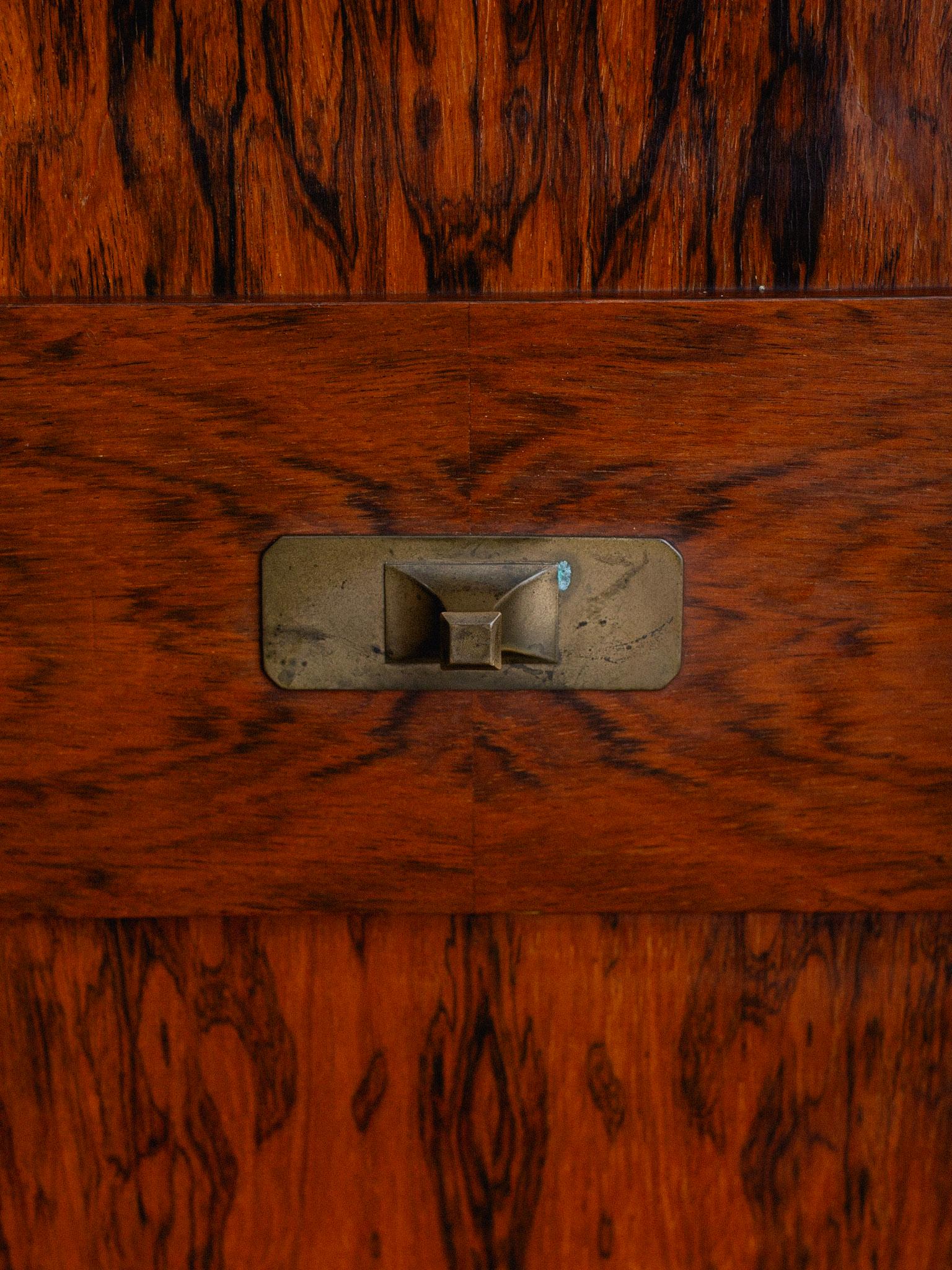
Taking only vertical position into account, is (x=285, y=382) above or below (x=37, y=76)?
below

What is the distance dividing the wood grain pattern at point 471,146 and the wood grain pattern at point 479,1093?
0.29 metres

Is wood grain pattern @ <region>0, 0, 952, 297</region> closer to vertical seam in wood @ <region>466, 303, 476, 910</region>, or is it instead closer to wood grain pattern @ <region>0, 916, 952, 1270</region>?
vertical seam in wood @ <region>466, 303, 476, 910</region>

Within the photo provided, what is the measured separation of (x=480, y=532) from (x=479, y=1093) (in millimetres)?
253

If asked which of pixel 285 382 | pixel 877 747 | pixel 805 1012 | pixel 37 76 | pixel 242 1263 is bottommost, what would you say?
pixel 242 1263

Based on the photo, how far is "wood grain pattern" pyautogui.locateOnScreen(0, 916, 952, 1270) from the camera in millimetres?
410

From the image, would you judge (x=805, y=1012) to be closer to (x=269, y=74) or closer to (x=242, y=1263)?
(x=242, y=1263)

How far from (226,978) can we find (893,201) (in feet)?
1.46

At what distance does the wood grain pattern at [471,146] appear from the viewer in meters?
0.38

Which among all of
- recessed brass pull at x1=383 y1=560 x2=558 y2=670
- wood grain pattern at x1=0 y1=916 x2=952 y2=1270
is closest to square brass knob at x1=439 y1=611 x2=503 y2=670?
recessed brass pull at x1=383 y1=560 x2=558 y2=670

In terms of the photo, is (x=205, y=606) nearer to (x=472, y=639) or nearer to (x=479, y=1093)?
(x=472, y=639)

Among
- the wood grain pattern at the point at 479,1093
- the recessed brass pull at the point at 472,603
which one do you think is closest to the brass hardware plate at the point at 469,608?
the recessed brass pull at the point at 472,603

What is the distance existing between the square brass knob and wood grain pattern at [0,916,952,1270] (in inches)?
5.0

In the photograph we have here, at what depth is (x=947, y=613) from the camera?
38 cm

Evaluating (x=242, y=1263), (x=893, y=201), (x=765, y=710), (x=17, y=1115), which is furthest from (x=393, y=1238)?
(x=893, y=201)
